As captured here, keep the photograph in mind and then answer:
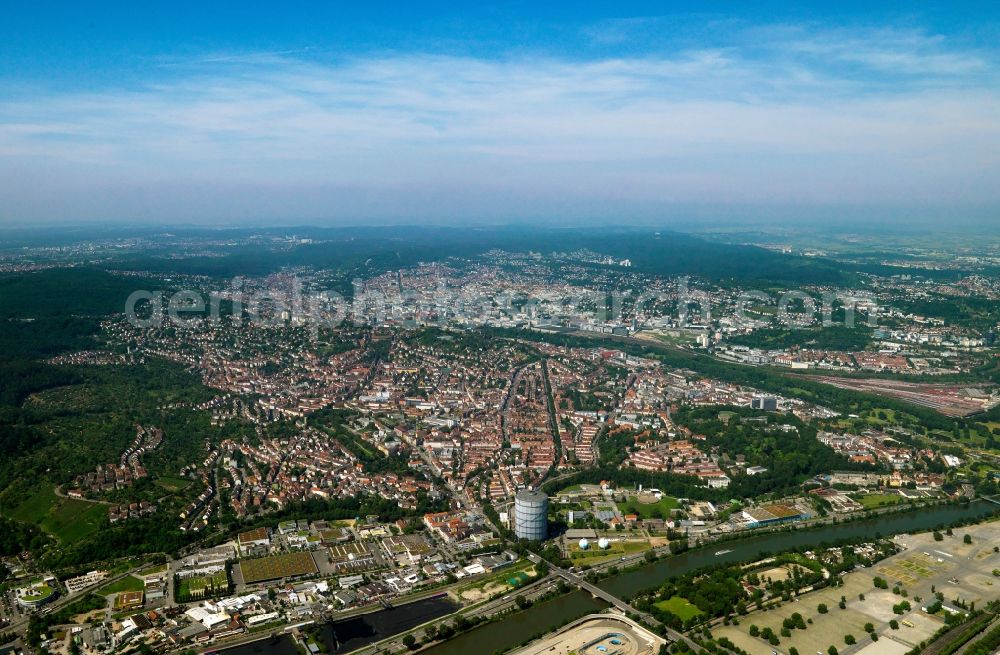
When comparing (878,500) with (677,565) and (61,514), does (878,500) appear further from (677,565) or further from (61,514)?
(61,514)

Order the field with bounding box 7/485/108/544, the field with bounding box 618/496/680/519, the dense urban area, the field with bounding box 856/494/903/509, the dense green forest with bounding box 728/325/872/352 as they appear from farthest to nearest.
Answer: the dense green forest with bounding box 728/325/872/352 < the field with bounding box 856/494/903/509 < the field with bounding box 618/496/680/519 < the field with bounding box 7/485/108/544 < the dense urban area

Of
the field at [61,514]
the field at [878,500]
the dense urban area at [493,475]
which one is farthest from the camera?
the field at [878,500]

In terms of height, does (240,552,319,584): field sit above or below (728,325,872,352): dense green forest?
below

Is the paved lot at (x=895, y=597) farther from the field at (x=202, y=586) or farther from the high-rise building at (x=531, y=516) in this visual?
the field at (x=202, y=586)

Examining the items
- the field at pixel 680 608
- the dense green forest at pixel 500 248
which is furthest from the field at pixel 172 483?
the dense green forest at pixel 500 248

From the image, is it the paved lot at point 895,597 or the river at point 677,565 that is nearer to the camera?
the paved lot at point 895,597

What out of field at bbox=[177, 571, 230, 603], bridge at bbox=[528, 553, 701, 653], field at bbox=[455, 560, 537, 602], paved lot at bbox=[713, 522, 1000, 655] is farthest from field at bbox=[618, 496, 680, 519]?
field at bbox=[177, 571, 230, 603]

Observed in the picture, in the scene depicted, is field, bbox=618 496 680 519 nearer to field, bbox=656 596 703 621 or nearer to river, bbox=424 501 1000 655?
river, bbox=424 501 1000 655
